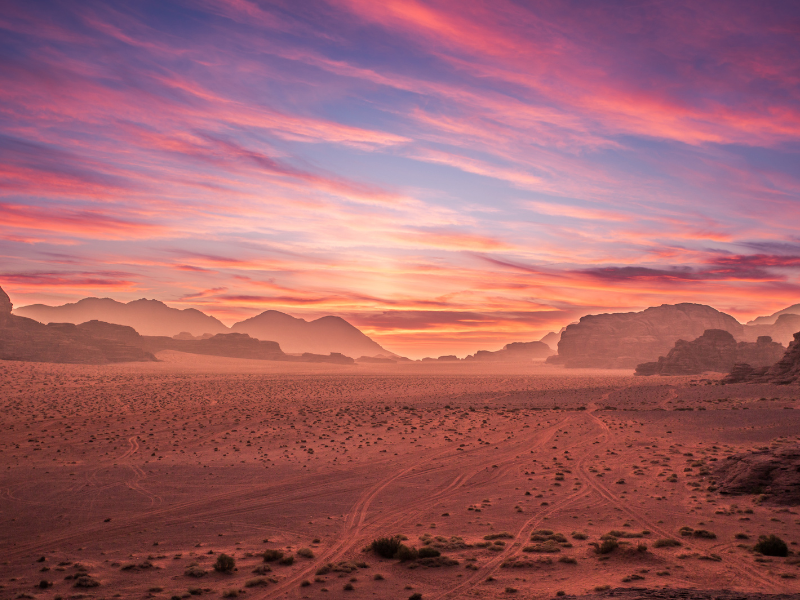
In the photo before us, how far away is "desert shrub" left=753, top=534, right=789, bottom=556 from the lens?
12.8m

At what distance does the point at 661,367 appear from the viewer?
11425 centimetres

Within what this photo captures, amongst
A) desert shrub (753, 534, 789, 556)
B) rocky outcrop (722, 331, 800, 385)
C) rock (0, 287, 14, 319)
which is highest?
rock (0, 287, 14, 319)

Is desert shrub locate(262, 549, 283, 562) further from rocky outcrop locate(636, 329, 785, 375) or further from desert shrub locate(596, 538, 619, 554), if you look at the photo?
rocky outcrop locate(636, 329, 785, 375)

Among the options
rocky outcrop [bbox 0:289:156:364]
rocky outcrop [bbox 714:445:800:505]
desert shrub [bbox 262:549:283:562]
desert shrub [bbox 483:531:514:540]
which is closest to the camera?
desert shrub [bbox 262:549:283:562]

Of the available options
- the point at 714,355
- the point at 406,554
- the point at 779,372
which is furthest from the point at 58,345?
the point at 714,355

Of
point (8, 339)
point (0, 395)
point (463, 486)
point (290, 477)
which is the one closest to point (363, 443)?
point (290, 477)

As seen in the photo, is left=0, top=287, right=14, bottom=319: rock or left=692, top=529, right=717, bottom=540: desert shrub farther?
left=0, top=287, right=14, bottom=319: rock

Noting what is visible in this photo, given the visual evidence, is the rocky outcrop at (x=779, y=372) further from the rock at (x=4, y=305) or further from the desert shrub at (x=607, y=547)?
the rock at (x=4, y=305)

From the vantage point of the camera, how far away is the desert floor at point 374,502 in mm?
12008

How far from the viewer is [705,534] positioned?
14578 mm

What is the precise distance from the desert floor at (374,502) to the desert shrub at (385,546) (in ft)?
0.82

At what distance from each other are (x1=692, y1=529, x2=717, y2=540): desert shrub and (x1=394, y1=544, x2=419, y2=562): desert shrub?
28.4 feet

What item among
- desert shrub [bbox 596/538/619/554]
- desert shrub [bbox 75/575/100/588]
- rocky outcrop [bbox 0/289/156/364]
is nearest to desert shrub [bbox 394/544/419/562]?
desert shrub [bbox 596/538/619/554]

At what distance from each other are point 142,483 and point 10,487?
5.11 metres
